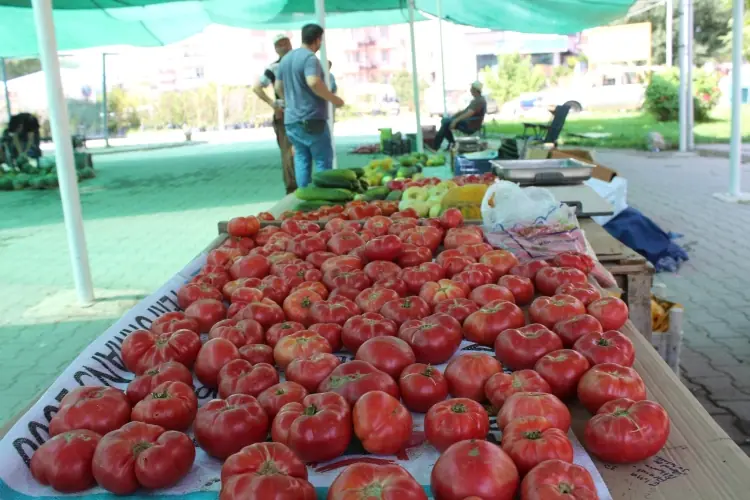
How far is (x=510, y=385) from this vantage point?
1.65m

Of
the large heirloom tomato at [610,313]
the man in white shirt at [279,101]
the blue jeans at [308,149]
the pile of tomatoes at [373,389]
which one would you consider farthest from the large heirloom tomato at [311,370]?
the man in white shirt at [279,101]

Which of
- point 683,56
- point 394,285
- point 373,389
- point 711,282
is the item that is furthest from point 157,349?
point 683,56

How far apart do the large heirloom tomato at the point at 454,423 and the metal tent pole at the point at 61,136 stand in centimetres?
442

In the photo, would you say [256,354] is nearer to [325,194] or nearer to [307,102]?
[325,194]

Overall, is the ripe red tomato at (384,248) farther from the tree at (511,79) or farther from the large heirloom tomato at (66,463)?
the tree at (511,79)

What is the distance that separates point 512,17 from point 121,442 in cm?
1414

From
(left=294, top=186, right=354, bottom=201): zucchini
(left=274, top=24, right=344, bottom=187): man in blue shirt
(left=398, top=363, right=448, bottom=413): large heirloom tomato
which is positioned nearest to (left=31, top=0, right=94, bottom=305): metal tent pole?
(left=294, top=186, right=354, bottom=201): zucchini

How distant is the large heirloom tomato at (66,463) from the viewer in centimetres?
145

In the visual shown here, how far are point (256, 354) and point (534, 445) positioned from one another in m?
0.87

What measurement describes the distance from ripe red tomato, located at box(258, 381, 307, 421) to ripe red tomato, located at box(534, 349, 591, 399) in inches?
23.6

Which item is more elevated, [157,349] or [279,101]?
[279,101]

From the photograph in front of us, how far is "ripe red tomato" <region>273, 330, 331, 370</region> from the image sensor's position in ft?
6.22

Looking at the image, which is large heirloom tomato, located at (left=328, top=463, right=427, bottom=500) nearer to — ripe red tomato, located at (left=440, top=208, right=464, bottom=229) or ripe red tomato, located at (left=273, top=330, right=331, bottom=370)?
ripe red tomato, located at (left=273, top=330, right=331, bottom=370)

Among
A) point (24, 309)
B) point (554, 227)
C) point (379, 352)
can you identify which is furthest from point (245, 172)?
point (379, 352)
